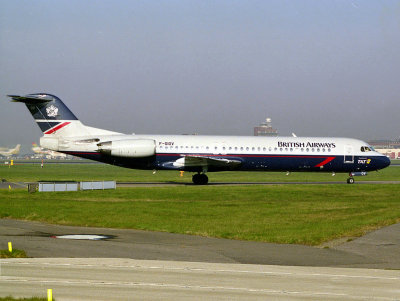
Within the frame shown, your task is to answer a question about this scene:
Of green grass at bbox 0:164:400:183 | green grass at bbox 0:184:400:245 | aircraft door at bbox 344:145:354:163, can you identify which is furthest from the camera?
green grass at bbox 0:164:400:183

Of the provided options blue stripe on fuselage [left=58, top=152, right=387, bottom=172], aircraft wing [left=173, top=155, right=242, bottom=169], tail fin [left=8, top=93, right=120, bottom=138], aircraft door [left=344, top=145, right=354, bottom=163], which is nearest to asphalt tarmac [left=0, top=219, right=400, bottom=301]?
aircraft wing [left=173, top=155, right=242, bottom=169]

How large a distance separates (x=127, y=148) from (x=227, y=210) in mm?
17930

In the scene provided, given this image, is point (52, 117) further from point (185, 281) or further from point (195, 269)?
point (185, 281)

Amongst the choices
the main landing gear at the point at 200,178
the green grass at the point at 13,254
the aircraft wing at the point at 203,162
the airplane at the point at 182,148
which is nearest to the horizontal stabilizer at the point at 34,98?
the airplane at the point at 182,148

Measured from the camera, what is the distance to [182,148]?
47.0 m

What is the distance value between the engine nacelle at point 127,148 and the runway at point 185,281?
97.8 ft

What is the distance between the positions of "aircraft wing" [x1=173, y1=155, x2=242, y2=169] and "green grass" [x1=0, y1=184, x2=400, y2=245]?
15.2 ft

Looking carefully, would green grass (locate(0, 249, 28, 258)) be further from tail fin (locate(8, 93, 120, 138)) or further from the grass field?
tail fin (locate(8, 93, 120, 138))

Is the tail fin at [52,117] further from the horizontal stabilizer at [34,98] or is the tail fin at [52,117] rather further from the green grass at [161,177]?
the green grass at [161,177]

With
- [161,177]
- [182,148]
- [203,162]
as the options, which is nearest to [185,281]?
[203,162]

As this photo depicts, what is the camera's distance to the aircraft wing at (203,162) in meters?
46.3

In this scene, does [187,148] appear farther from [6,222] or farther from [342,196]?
[6,222]

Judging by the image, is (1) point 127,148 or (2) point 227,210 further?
(1) point 127,148

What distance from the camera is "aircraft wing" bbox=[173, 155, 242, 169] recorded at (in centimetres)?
4628
